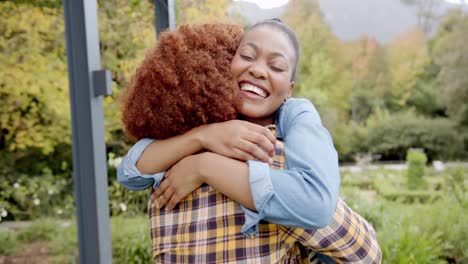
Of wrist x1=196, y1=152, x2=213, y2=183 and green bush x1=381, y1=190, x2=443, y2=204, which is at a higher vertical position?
wrist x1=196, y1=152, x2=213, y2=183

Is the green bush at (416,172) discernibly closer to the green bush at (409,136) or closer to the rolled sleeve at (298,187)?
the green bush at (409,136)

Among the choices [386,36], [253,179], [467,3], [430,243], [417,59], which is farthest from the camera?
[386,36]

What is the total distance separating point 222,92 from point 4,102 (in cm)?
526

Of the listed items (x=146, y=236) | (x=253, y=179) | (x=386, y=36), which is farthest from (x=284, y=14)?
(x=253, y=179)

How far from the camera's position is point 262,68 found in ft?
3.34

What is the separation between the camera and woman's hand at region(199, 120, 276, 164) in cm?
90

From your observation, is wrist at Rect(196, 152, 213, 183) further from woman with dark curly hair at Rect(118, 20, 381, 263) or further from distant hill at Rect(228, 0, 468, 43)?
distant hill at Rect(228, 0, 468, 43)

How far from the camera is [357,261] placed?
96 cm

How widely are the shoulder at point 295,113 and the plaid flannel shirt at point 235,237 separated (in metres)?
0.07

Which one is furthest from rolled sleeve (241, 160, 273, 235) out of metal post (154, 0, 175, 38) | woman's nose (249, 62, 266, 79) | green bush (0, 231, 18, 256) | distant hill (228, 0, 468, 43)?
distant hill (228, 0, 468, 43)

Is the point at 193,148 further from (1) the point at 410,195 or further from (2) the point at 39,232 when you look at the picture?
(1) the point at 410,195

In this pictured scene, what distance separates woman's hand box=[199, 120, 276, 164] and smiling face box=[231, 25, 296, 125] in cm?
9

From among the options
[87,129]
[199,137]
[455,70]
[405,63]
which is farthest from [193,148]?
[405,63]

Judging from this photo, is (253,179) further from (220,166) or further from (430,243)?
(430,243)
